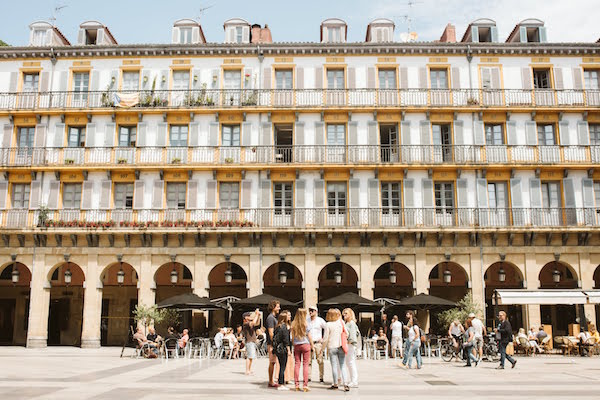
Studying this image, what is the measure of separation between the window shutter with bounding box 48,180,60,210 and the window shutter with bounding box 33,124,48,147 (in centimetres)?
221

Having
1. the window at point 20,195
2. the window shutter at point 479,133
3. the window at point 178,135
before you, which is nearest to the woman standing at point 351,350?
the window shutter at point 479,133

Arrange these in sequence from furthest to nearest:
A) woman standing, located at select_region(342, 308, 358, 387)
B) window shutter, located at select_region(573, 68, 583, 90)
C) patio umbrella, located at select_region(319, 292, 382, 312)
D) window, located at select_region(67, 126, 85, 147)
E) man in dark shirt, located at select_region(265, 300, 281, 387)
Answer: window, located at select_region(67, 126, 85, 147) < window shutter, located at select_region(573, 68, 583, 90) < patio umbrella, located at select_region(319, 292, 382, 312) < man in dark shirt, located at select_region(265, 300, 281, 387) < woman standing, located at select_region(342, 308, 358, 387)

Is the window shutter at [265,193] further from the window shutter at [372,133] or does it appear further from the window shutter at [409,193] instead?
the window shutter at [409,193]

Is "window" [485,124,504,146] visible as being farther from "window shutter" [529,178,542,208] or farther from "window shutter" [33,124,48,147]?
"window shutter" [33,124,48,147]

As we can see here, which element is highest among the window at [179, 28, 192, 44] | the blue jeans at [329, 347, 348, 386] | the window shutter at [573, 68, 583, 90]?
the window at [179, 28, 192, 44]

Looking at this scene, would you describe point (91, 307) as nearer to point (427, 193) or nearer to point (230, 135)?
point (230, 135)

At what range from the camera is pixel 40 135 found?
1247 inches

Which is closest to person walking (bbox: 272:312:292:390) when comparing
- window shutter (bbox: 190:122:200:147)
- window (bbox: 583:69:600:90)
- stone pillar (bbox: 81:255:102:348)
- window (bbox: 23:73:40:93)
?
stone pillar (bbox: 81:255:102:348)

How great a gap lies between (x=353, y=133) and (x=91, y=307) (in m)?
15.5

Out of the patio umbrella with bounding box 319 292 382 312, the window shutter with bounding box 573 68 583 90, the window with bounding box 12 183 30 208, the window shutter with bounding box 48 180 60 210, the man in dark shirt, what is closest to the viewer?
the man in dark shirt

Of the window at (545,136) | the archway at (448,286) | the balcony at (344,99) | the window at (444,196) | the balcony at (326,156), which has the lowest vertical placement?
the archway at (448,286)

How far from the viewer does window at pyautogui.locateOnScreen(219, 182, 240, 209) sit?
30609 millimetres

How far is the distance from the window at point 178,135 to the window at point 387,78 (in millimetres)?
10426

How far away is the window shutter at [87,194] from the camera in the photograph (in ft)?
101
